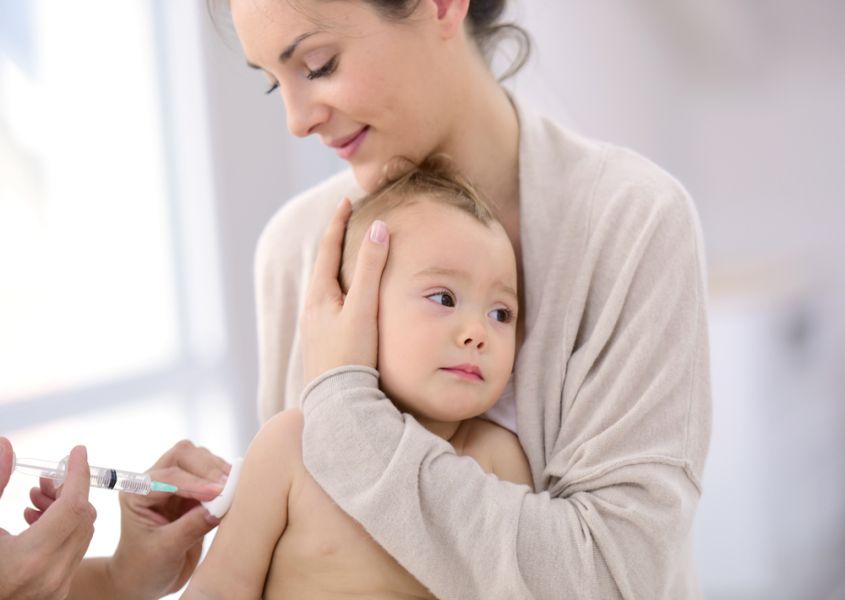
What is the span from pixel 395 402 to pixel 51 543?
0.49 meters

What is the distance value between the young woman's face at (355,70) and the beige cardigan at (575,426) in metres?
0.20

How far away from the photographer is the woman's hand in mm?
1321

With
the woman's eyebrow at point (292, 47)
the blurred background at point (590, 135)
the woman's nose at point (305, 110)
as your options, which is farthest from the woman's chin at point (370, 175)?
the blurred background at point (590, 135)

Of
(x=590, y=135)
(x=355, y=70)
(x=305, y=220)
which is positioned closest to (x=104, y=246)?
(x=305, y=220)

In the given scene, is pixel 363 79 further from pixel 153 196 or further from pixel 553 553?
pixel 153 196

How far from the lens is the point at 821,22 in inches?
92.5

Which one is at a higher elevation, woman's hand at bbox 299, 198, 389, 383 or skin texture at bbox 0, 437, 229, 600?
woman's hand at bbox 299, 198, 389, 383

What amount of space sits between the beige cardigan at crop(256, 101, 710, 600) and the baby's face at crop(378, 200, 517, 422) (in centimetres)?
6

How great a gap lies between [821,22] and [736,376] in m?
0.92

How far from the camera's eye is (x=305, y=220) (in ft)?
5.84

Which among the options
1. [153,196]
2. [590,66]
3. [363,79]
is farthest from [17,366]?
[590,66]

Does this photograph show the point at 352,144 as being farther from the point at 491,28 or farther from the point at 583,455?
the point at 583,455

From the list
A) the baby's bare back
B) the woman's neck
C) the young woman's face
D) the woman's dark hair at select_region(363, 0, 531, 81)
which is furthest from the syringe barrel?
the woman's dark hair at select_region(363, 0, 531, 81)

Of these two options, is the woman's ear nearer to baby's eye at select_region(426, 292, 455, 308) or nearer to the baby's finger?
the baby's finger
